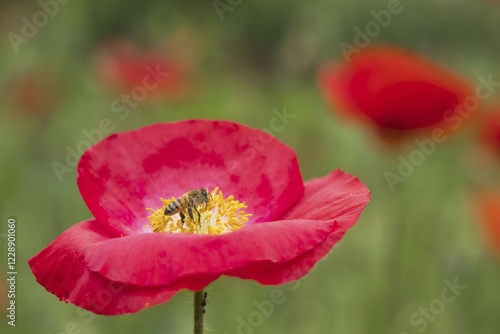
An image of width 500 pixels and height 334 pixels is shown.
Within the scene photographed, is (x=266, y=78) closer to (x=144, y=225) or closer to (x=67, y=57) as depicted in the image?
(x=67, y=57)

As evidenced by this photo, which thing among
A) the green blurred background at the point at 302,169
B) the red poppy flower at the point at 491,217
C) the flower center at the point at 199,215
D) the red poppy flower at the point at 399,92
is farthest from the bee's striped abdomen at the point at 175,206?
the red poppy flower at the point at 491,217

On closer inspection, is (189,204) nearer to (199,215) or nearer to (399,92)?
(199,215)

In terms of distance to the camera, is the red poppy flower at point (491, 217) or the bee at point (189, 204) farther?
the red poppy flower at point (491, 217)

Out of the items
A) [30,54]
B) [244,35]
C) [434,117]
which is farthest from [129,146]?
[244,35]

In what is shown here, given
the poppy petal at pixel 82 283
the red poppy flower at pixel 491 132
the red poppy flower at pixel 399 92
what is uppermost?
the poppy petal at pixel 82 283

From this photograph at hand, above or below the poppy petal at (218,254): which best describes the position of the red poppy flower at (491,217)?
below

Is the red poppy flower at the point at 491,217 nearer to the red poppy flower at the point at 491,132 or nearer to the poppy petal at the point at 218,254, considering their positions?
the red poppy flower at the point at 491,132

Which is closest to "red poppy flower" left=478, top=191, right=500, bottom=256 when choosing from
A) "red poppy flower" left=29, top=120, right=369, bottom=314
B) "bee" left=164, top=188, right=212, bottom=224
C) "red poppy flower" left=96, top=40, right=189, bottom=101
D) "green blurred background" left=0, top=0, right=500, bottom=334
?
"green blurred background" left=0, top=0, right=500, bottom=334
